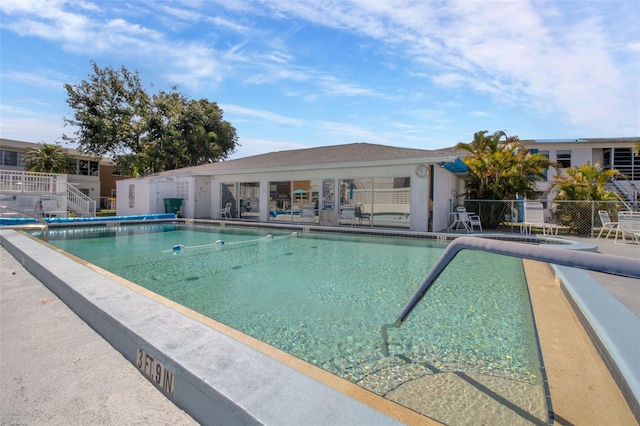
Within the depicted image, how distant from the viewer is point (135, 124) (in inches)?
1068

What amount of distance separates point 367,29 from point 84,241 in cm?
1123

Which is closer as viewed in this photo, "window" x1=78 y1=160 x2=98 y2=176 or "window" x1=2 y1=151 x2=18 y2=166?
"window" x1=2 y1=151 x2=18 y2=166

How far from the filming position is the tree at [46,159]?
27.0 metres

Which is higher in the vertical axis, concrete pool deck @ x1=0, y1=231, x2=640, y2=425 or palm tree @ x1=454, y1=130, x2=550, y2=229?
palm tree @ x1=454, y1=130, x2=550, y2=229

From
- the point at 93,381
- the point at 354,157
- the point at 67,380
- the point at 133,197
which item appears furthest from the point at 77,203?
the point at 93,381

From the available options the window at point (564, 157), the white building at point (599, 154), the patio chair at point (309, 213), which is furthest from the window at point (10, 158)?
the window at point (564, 157)

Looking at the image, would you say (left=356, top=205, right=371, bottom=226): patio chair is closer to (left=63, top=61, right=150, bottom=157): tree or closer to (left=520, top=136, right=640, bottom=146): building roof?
(left=520, top=136, right=640, bottom=146): building roof

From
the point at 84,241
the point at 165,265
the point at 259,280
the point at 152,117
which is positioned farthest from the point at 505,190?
the point at 152,117

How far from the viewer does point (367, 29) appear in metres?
9.61

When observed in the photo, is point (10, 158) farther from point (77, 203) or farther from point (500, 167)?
point (500, 167)

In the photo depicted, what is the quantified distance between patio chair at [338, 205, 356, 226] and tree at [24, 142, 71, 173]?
26.0 metres

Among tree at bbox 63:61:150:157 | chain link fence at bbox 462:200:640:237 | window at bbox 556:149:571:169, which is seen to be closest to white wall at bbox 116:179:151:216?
tree at bbox 63:61:150:157

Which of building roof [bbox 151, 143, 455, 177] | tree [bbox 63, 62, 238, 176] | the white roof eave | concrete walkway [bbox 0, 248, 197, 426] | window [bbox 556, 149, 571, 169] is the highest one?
tree [bbox 63, 62, 238, 176]

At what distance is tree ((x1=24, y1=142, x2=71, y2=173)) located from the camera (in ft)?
88.7
